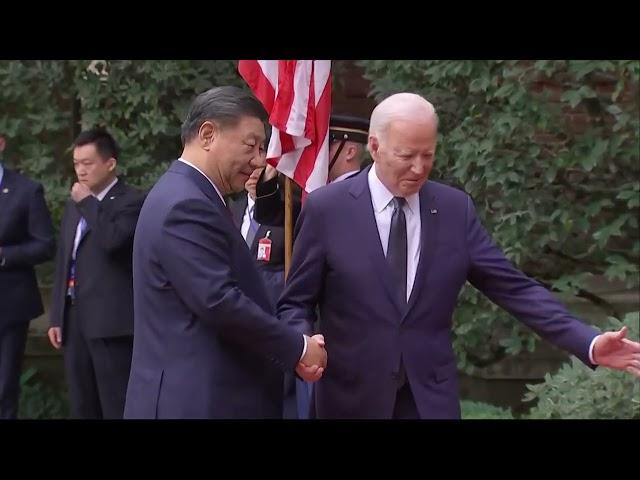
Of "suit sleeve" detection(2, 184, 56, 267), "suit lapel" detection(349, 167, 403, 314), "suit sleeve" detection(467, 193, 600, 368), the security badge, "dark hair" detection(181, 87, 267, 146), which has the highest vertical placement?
"dark hair" detection(181, 87, 267, 146)

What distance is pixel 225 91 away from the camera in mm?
4023

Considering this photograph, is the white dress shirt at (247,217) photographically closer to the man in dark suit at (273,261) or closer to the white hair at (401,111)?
the man in dark suit at (273,261)

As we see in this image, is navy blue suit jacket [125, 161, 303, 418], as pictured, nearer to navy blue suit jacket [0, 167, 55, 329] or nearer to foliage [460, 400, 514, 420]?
navy blue suit jacket [0, 167, 55, 329]

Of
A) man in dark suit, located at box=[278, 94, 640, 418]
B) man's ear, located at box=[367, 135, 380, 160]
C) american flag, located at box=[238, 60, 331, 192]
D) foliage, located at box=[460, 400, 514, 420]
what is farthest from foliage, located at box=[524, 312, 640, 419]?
man's ear, located at box=[367, 135, 380, 160]

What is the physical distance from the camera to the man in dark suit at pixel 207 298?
12.4 feet

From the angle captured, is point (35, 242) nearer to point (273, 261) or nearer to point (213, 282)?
point (273, 261)

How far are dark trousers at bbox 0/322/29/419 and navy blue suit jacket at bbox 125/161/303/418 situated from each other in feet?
11.4

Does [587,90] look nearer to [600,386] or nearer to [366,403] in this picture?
[600,386]

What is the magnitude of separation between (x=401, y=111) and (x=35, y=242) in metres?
3.80

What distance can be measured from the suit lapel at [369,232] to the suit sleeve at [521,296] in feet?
1.12

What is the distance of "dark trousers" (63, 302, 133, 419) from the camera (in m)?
6.70

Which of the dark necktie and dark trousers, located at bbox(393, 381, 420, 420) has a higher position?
the dark necktie

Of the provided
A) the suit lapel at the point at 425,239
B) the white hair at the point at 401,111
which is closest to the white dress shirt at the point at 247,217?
the suit lapel at the point at 425,239
